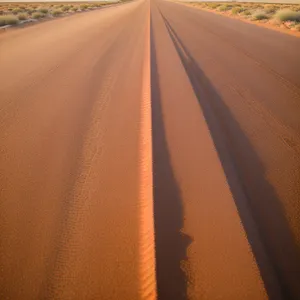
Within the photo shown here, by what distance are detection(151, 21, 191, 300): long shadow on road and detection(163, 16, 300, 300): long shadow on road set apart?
2.72 ft

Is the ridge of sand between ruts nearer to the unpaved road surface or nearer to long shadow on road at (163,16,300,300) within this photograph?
the unpaved road surface

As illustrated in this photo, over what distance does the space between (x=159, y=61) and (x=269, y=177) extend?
6186 millimetres

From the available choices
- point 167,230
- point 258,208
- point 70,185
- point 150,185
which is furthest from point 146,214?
point 258,208

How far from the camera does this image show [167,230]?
3.08 metres

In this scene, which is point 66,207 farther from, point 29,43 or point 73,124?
point 29,43

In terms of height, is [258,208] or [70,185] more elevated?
[70,185]

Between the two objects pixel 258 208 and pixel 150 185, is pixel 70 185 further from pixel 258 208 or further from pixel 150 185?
pixel 258 208

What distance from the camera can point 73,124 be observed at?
16.6 ft

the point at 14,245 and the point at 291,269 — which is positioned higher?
the point at 14,245

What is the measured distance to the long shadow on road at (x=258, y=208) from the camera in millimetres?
2662

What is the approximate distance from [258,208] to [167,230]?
129 centimetres

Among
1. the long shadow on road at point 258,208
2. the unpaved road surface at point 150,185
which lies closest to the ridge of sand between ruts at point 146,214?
the unpaved road surface at point 150,185

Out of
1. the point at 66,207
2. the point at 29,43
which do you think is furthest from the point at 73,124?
the point at 29,43

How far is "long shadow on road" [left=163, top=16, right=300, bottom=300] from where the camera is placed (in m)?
2.66
